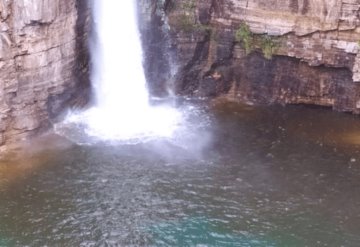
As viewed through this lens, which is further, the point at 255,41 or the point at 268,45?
the point at 255,41

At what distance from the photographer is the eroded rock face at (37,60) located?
2209 centimetres

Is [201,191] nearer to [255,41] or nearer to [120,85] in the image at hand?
[120,85]

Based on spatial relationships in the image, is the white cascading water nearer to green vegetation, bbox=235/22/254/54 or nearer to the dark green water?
the dark green water

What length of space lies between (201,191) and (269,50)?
773cm

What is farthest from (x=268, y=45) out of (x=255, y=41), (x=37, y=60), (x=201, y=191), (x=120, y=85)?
(x=37, y=60)

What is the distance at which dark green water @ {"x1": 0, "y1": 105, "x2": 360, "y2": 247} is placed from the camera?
1944 cm

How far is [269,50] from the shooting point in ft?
86.3

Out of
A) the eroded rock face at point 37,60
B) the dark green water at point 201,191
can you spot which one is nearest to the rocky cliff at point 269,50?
the dark green water at point 201,191

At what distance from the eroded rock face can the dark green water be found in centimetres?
170

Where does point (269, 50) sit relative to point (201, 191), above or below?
above

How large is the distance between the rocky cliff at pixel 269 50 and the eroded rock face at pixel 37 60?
14.6ft

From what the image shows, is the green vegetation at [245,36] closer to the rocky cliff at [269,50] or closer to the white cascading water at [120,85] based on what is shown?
the rocky cliff at [269,50]

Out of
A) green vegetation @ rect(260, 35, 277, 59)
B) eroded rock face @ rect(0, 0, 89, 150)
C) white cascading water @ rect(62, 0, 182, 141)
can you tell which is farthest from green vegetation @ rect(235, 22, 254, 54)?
eroded rock face @ rect(0, 0, 89, 150)

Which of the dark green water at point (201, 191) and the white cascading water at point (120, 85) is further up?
the white cascading water at point (120, 85)
